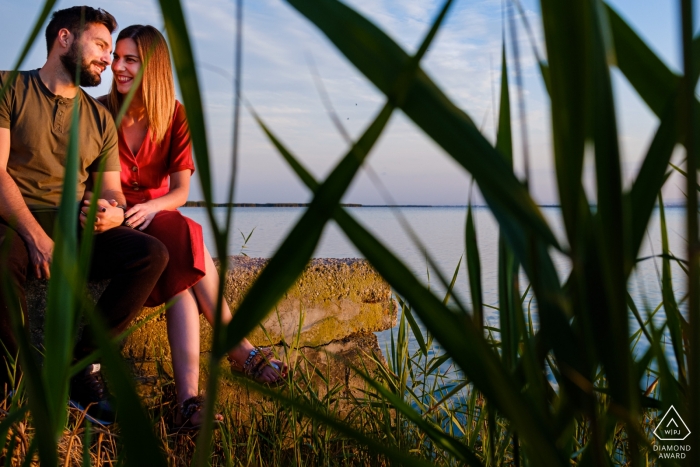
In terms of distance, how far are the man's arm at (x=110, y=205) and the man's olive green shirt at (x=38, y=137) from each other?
53 millimetres

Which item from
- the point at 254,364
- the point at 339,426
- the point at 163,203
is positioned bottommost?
the point at 254,364

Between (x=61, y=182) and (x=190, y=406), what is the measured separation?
86cm

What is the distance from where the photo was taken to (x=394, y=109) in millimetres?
247

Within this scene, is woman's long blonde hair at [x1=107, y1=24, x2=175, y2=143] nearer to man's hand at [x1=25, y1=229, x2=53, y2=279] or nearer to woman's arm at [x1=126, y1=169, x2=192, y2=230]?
woman's arm at [x1=126, y1=169, x2=192, y2=230]

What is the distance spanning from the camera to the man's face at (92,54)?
7.57 ft

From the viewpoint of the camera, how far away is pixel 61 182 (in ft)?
6.61

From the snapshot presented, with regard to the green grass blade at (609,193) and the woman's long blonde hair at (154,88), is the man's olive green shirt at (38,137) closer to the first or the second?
the woman's long blonde hair at (154,88)

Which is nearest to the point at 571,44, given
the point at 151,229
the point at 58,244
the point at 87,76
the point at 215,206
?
the point at 215,206

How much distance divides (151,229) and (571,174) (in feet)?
7.25

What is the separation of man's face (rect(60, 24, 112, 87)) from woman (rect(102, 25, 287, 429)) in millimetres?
50

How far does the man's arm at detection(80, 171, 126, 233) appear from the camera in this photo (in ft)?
6.85

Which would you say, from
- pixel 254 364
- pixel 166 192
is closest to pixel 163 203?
pixel 166 192

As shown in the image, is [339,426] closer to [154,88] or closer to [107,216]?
[107,216]

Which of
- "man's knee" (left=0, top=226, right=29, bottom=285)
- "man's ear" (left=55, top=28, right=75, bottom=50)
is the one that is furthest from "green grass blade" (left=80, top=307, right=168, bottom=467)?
"man's ear" (left=55, top=28, right=75, bottom=50)
